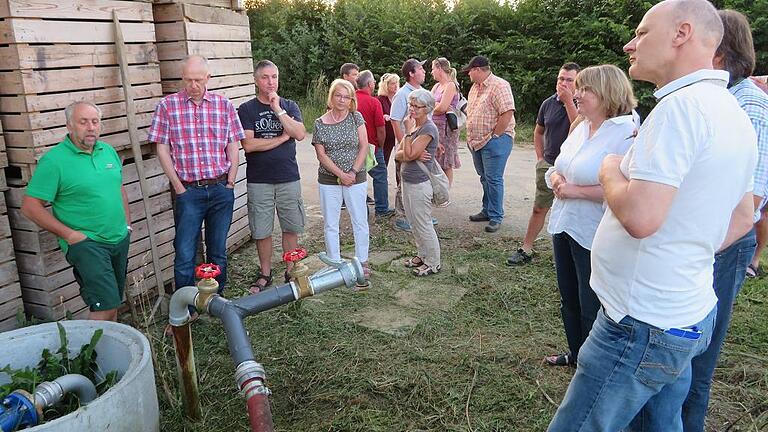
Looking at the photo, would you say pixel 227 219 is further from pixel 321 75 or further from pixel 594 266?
pixel 321 75

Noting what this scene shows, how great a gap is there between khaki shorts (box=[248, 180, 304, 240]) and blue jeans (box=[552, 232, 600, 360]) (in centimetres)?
239

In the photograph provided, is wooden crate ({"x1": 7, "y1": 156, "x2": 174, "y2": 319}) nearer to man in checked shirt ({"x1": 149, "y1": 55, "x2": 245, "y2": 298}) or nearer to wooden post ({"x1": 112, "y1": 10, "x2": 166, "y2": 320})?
wooden post ({"x1": 112, "y1": 10, "x2": 166, "y2": 320})

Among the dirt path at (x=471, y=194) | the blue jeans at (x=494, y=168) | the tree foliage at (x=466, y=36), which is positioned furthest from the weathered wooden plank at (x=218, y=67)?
the tree foliage at (x=466, y=36)

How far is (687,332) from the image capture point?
1.80m

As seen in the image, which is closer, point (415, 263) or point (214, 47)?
point (214, 47)

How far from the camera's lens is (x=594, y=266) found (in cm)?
200

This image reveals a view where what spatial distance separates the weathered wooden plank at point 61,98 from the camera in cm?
Result: 356

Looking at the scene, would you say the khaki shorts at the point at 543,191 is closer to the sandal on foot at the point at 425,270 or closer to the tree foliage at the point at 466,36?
the sandal on foot at the point at 425,270

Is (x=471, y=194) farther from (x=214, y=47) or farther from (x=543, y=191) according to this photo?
(x=214, y=47)

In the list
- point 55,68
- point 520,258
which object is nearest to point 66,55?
point 55,68

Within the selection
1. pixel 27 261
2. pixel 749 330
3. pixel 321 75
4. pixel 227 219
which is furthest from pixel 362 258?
pixel 321 75

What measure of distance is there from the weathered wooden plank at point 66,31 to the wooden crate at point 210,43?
286 mm

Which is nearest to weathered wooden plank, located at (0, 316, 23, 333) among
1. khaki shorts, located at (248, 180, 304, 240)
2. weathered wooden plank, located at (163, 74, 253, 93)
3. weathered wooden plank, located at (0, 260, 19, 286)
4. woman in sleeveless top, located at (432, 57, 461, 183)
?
weathered wooden plank, located at (0, 260, 19, 286)

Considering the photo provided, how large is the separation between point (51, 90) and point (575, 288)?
11.0 ft
